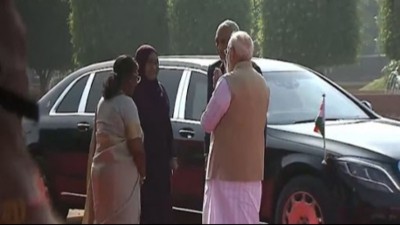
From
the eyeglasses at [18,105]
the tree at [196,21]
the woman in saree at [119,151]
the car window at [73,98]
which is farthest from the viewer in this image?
the tree at [196,21]

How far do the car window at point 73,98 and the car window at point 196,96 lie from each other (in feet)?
4.77

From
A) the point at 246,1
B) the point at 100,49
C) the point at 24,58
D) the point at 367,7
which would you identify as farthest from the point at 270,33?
the point at 367,7

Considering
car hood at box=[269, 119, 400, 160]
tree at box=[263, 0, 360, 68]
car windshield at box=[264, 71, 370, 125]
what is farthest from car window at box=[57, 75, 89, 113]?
tree at box=[263, 0, 360, 68]

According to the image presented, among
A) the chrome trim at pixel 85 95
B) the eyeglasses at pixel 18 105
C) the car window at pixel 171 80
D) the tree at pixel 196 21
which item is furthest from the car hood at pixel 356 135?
the tree at pixel 196 21

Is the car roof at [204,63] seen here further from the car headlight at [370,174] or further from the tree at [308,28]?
the tree at [308,28]

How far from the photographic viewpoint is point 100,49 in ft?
107

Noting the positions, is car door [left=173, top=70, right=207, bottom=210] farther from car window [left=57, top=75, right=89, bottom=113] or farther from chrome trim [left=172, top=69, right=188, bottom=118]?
car window [left=57, top=75, right=89, bottom=113]

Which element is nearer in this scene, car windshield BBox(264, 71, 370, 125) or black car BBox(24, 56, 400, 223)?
black car BBox(24, 56, 400, 223)

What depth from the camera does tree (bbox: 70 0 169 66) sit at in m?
32.4

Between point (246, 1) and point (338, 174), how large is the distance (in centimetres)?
2621

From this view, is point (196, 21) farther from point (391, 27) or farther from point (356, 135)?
point (356, 135)

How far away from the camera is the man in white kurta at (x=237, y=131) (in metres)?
6.82

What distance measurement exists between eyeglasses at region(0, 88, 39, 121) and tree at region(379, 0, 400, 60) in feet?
76.1

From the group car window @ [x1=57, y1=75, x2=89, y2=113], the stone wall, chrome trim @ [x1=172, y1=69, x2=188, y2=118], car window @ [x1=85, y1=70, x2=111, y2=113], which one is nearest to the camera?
chrome trim @ [x1=172, y1=69, x2=188, y2=118]
